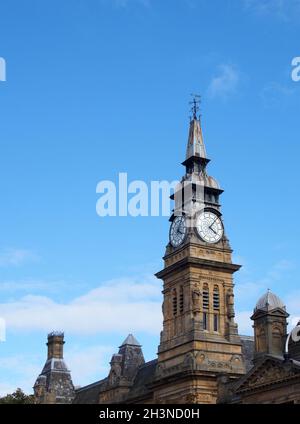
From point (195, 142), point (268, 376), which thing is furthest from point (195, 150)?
point (268, 376)

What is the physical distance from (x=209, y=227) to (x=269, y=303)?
55.6 feet

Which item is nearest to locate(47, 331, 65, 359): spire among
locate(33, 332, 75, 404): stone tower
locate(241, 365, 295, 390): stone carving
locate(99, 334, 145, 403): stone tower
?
locate(33, 332, 75, 404): stone tower

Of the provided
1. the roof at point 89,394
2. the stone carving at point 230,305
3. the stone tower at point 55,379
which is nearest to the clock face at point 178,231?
the stone carving at point 230,305

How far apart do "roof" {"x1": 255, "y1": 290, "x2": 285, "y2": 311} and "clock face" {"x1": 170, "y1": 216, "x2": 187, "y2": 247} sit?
630 inches

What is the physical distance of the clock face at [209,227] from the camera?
95.8m

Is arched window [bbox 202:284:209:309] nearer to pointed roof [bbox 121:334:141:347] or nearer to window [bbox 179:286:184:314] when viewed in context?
window [bbox 179:286:184:314]

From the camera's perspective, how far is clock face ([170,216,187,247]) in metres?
96.4

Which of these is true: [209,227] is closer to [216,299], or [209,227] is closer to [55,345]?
[216,299]

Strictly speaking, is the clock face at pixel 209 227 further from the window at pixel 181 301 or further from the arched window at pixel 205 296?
the window at pixel 181 301

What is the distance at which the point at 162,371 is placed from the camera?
9331 cm

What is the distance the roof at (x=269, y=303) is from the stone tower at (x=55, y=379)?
54221 mm

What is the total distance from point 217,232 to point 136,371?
2472 centimetres

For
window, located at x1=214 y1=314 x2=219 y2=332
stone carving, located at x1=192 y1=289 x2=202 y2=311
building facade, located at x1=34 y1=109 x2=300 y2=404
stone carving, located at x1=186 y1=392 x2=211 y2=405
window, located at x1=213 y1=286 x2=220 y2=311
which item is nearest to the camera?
building facade, located at x1=34 y1=109 x2=300 y2=404
